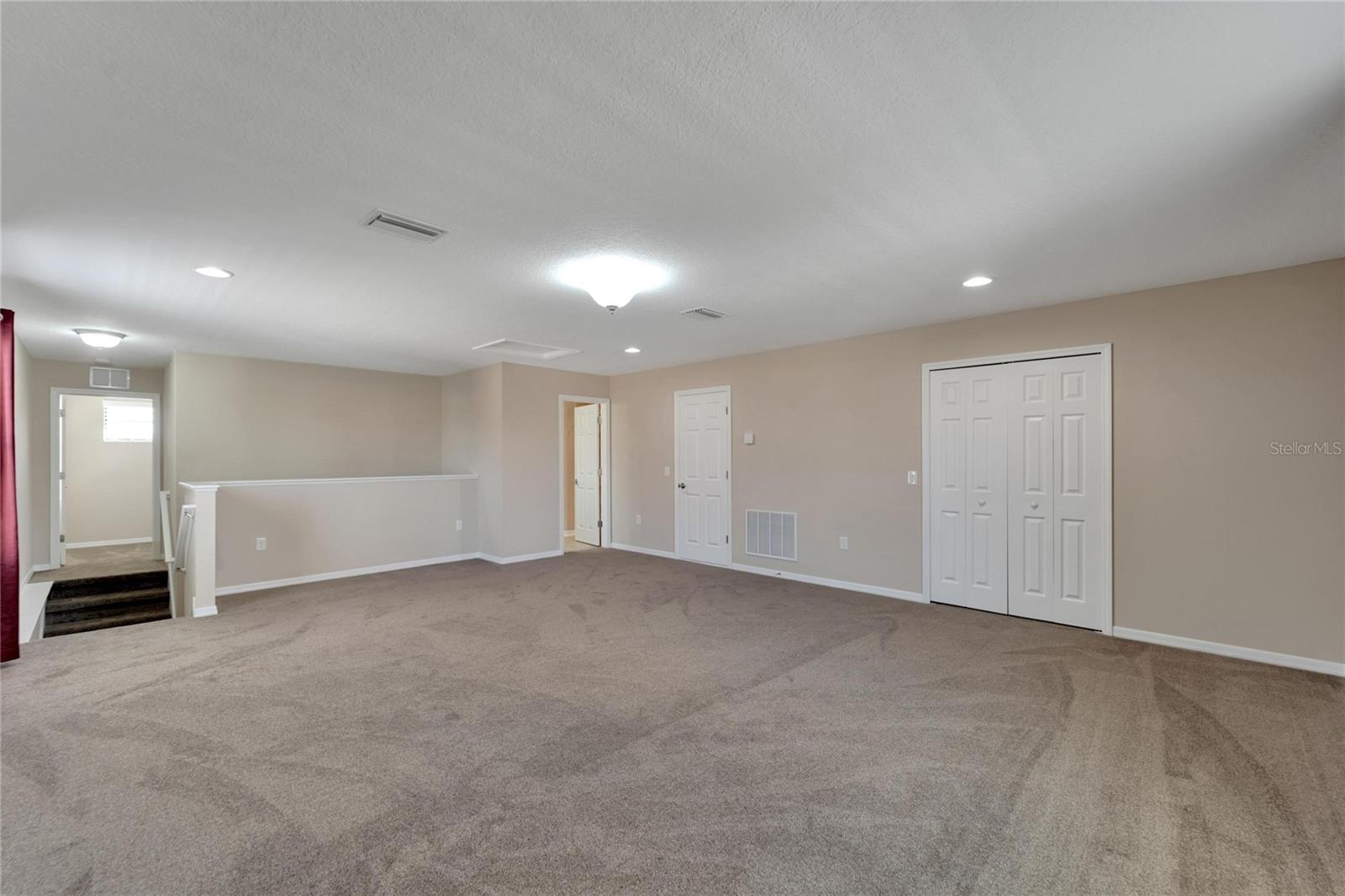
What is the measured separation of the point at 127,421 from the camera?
8.57m

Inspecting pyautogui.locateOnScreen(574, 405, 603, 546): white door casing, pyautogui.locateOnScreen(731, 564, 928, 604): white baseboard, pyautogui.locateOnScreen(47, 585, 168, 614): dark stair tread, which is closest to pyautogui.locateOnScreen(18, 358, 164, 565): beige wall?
pyautogui.locateOnScreen(47, 585, 168, 614): dark stair tread

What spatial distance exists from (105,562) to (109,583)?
122 centimetres

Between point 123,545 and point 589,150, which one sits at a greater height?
point 589,150

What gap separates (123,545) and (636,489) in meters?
7.48

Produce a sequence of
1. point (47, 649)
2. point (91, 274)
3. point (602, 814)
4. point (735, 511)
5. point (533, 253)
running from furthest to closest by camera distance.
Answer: point (735, 511)
point (47, 649)
point (91, 274)
point (533, 253)
point (602, 814)

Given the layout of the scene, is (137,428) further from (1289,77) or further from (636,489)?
(1289,77)

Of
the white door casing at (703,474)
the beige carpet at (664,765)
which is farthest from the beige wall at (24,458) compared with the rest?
the white door casing at (703,474)

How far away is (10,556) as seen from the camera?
364 cm

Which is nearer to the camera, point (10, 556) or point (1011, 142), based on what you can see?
point (1011, 142)

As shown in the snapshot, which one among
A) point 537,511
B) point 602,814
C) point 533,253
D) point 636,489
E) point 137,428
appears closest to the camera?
point 602,814

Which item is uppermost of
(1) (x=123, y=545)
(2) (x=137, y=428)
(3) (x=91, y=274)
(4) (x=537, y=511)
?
(3) (x=91, y=274)

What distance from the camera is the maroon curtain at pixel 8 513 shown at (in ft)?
11.7

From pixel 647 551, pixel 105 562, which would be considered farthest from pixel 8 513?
pixel 647 551

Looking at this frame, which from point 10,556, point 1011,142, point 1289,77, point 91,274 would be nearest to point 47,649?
point 10,556
